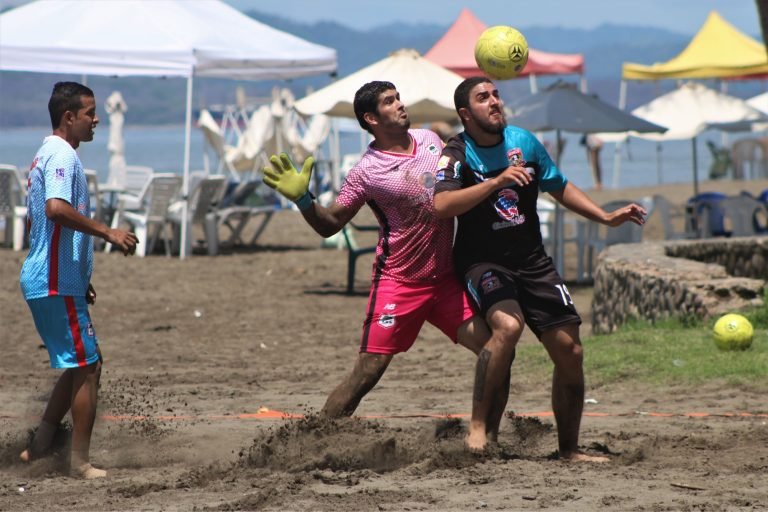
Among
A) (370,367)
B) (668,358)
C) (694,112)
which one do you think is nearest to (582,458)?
(370,367)

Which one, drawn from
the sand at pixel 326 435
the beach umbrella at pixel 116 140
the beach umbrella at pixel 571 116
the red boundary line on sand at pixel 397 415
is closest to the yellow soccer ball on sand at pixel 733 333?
the sand at pixel 326 435

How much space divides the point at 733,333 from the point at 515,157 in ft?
11.9

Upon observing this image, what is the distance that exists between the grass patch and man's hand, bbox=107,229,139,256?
3.90m

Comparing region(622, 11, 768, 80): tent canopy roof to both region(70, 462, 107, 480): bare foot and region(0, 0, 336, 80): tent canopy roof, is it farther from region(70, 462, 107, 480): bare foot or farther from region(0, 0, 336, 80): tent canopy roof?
region(70, 462, 107, 480): bare foot

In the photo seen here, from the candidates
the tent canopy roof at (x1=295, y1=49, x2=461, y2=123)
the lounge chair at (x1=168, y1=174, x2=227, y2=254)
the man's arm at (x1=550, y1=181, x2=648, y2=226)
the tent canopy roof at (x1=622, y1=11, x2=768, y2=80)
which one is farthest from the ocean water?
the man's arm at (x1=550, y1=181, x2=648, y2=226)

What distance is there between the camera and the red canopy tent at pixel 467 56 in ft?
79.4

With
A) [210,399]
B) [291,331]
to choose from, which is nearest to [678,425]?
[210,399]

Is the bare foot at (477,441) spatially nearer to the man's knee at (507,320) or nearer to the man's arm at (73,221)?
the man's knee at (507,320)

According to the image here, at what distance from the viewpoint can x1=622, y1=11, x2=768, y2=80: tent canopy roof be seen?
20781 millimetres

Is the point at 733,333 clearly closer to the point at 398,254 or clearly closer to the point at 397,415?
the point at 397,415

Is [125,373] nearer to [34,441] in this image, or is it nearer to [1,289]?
[34,441]

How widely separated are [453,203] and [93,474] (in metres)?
1.98

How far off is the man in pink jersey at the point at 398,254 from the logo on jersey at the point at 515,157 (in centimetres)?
37

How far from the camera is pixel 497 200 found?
5879 millimetres
